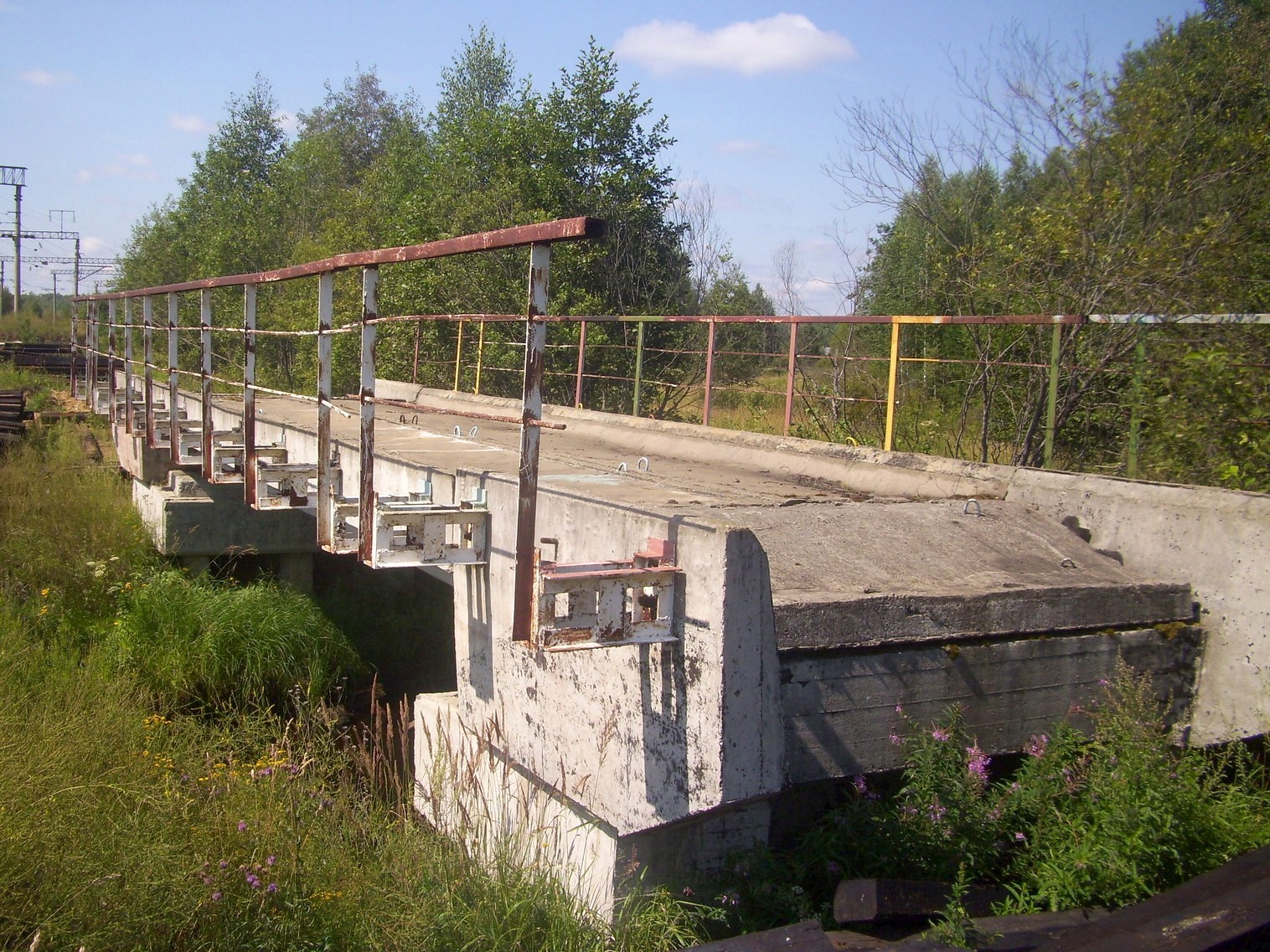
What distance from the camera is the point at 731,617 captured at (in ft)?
11.9

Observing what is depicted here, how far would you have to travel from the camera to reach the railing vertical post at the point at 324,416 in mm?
5055

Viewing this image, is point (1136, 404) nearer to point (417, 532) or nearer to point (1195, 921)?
point (1195, 921)

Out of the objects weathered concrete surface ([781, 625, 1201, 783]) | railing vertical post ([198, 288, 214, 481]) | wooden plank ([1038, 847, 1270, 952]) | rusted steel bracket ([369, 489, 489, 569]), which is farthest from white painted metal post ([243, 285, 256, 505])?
wooden plank ([1038, 847, 1270, 952])

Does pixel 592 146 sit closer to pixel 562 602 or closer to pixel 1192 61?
pixel 1192 61

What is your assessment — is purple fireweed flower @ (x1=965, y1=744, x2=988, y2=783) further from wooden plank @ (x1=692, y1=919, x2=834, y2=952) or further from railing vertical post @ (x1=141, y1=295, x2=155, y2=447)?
railing vertical post @ (x1=141, y1=295, x2=155, y2=447)

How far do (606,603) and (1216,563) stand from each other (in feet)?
9.18

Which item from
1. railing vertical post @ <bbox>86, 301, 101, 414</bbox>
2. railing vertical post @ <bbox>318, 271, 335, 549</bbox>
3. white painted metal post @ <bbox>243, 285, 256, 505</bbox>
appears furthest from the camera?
railing vertical post @ <bbox>86, 301, 101, 414</bbox>

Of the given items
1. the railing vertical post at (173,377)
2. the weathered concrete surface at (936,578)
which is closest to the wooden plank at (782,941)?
the weathered concrete surface at (936,578)

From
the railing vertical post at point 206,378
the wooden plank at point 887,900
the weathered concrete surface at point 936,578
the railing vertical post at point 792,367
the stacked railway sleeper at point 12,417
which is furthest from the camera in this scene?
the stacked railway sleeper at point 12,417

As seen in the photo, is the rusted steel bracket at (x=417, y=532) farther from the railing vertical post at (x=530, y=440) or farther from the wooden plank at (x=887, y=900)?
the wooden plank at (x=887, y=900)

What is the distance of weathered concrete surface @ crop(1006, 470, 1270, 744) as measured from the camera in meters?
4.50

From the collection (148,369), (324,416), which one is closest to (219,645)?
(148,369)

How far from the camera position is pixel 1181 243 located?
6.71m

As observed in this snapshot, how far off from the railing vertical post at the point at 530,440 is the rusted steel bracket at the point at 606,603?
59mm
